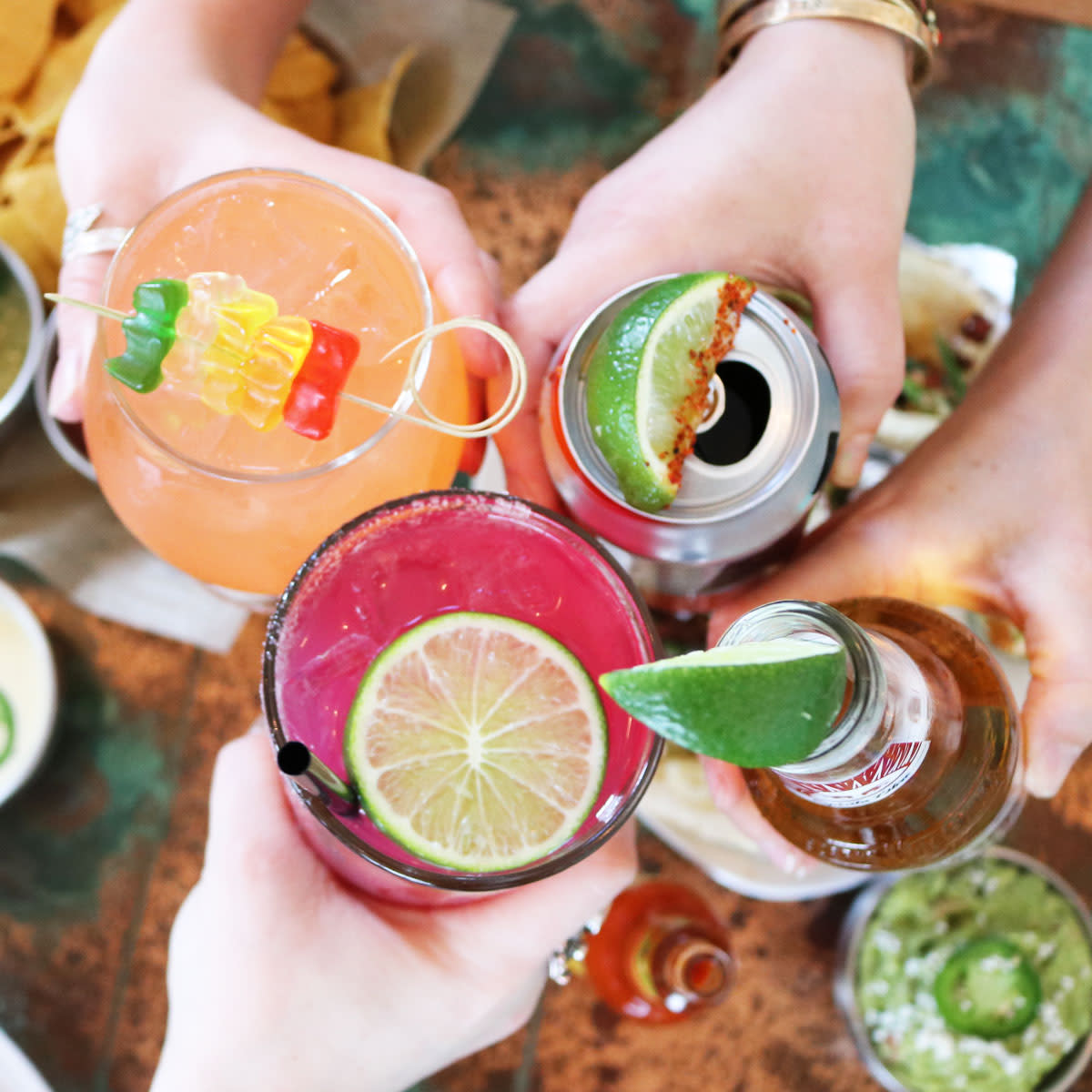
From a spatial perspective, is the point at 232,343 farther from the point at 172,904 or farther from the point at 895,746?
the point at 172,904

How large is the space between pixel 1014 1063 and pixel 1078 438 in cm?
76

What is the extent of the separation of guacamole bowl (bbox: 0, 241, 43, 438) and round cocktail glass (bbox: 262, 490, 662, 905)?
0.65 metres

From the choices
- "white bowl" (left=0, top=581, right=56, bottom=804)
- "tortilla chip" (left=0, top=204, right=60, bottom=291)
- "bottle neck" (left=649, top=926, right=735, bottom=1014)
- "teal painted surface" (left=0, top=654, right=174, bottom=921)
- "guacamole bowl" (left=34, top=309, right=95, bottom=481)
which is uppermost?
"tortilla chip" (left=0, top=204, right=60, bottom=291)

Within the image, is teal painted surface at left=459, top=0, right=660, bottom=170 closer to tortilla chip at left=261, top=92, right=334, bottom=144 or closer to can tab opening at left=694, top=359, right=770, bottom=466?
tortilla chip at left=261, top=92, right=334, bottom=144

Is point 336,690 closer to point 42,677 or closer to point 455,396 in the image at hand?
point 455,396

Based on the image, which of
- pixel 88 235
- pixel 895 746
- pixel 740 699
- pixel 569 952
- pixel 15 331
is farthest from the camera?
pixel 15 331

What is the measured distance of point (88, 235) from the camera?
86 centimetres

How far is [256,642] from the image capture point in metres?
1.18

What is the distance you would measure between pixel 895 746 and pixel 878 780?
2 centimetres

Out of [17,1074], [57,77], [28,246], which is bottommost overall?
[17,1074]

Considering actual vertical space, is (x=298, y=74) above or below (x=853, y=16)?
below

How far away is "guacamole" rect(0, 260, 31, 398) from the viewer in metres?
1.18

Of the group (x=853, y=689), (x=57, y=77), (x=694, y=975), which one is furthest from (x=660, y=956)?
(x=57, y=77)

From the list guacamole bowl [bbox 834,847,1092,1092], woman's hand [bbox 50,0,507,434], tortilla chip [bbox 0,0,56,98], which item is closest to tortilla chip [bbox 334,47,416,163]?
woman's hand [bbox 50,0,507,434]
